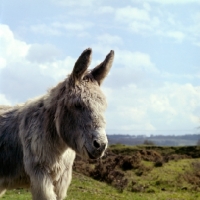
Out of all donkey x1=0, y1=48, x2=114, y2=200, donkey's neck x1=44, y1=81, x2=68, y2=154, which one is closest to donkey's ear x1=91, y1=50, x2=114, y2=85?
donkey x1=0, y1=48, x2=114, y2=200

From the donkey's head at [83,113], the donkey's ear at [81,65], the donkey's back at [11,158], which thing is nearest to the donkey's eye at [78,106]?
the donkey's head at [83,113]

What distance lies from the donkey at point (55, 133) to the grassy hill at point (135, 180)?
28.1 ft

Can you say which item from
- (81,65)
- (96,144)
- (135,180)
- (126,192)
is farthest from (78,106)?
(135,180)

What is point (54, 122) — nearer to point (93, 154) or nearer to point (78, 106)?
point (78, 106)

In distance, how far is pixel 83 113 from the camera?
19.6 ft

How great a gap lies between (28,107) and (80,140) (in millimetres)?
1638

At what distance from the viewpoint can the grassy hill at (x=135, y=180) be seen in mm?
18188

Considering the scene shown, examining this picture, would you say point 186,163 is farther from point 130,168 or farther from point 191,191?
point 191,191

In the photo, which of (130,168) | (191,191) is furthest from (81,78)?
(130,168)

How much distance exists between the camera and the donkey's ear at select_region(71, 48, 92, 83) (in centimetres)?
596

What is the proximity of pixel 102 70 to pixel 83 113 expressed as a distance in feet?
3.07

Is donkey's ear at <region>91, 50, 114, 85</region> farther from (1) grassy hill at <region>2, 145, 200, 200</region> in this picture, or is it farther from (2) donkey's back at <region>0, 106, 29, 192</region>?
(1) grassy hill at <region>2, 145, 200, 200</region>

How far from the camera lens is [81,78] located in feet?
20.5

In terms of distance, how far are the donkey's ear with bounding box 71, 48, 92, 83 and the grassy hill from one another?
9.99m
